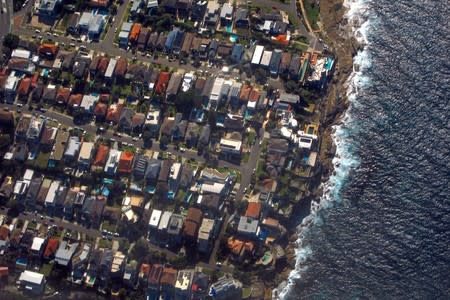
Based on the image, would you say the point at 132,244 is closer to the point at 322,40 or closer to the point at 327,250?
the point at 327,250

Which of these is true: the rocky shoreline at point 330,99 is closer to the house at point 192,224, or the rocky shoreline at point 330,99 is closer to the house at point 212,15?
the house at point 192,224

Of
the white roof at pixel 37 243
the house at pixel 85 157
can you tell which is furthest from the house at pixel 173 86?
the white roof at pixel 37 243

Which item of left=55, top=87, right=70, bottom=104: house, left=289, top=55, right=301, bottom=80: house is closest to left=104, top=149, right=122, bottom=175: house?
left=55, top=87, right=70, bottom=104: house

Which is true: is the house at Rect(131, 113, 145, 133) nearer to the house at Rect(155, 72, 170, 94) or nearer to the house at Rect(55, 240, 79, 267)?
the house at Rect(155, 72, 170, 94)

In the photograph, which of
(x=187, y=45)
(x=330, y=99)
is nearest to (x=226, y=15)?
(x=187, y=45)

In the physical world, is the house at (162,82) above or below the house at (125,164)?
above

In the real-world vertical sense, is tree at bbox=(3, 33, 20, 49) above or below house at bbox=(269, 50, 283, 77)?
below
